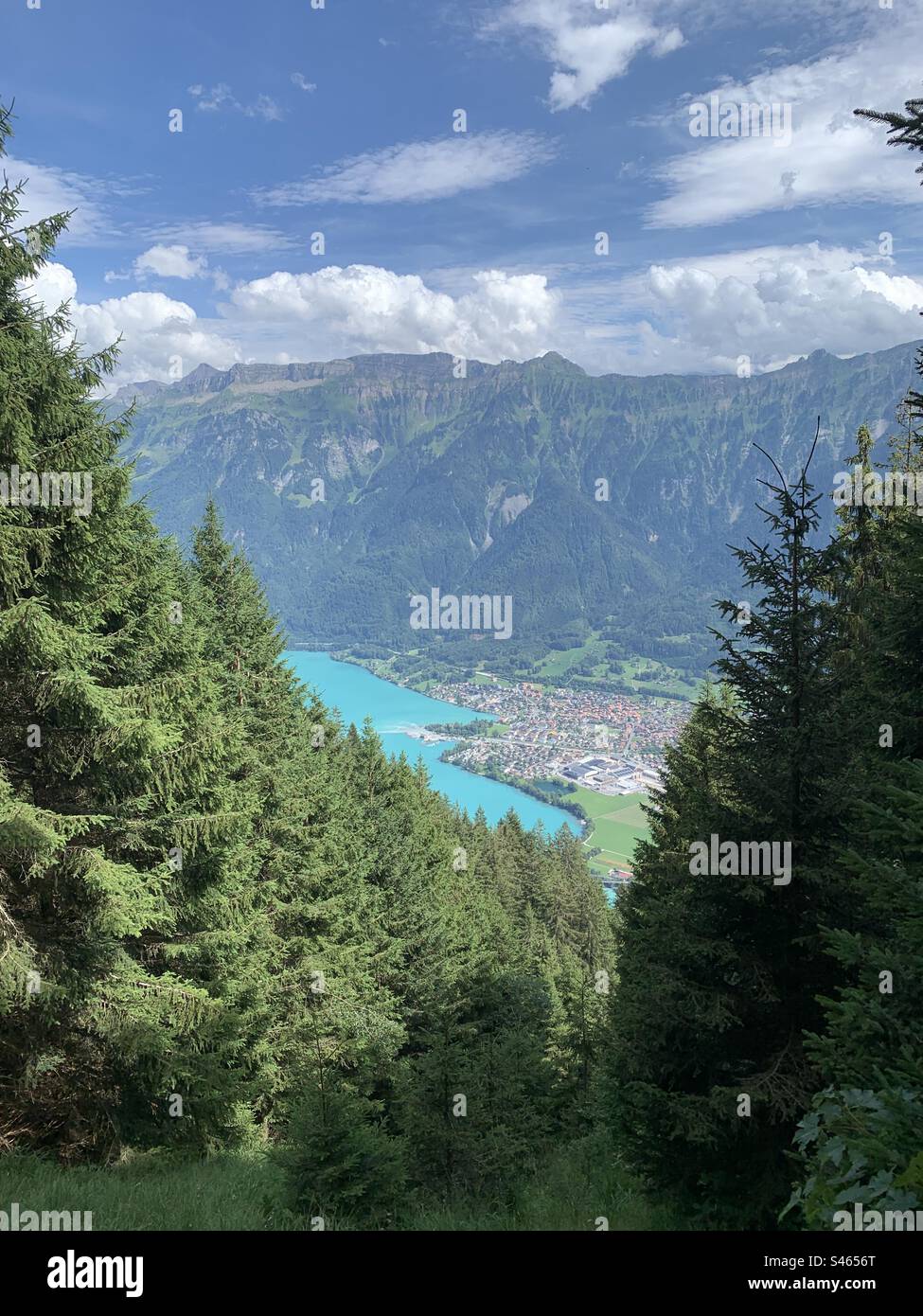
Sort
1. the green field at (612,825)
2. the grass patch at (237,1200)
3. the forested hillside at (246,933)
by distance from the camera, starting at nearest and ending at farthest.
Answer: the grass patch at (237,1200) < the forested hillside at (246,933) < the green field at (612,825)

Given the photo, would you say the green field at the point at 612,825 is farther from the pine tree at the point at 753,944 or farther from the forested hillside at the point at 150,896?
the pine tree at the point at 753,944

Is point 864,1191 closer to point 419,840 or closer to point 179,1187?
point 179,1187

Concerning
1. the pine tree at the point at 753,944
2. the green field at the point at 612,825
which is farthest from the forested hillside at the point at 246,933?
the green field at the point at 612,825

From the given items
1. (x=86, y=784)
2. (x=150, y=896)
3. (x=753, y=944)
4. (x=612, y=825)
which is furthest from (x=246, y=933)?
(x=612, y=825)

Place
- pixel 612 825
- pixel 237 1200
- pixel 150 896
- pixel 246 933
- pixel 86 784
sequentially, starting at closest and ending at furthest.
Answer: pixel 237 1200
pixel 150 896
pixel 86 784
pixel 246 933
pixel 612 825

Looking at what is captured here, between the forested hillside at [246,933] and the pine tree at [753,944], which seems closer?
the forested hillside at [246,933]

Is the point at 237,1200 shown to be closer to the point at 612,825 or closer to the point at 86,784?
the point at 86,784
